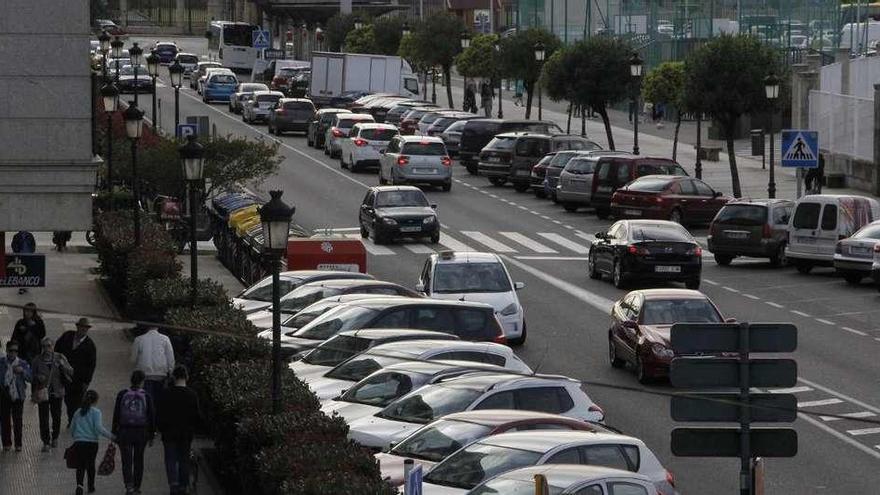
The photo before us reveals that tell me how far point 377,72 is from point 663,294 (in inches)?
2285

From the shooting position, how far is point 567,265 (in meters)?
40.3

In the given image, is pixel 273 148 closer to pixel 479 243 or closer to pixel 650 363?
pixel 479 243

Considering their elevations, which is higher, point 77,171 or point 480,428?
point 77,171

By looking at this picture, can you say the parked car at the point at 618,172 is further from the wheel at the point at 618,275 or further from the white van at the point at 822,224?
the wheel at the point at 618,275

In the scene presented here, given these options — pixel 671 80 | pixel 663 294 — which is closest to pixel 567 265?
pixel 663 294

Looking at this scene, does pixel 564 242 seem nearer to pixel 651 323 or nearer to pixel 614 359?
pixel 614 359

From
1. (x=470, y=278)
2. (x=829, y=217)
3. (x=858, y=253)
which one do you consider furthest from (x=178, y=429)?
(x=829, y=217)

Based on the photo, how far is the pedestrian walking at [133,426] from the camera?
19094 mm

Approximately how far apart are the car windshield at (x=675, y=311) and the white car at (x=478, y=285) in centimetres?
281

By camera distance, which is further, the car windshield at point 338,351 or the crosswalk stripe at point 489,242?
the crosswalk stripe at point 489,242

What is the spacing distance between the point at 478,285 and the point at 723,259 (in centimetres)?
1197

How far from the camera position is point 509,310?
96.2 ft

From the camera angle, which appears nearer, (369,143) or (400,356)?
→ (400,356)

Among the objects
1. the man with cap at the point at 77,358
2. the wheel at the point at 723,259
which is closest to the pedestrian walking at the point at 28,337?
the man with cap at the point at 77,358
